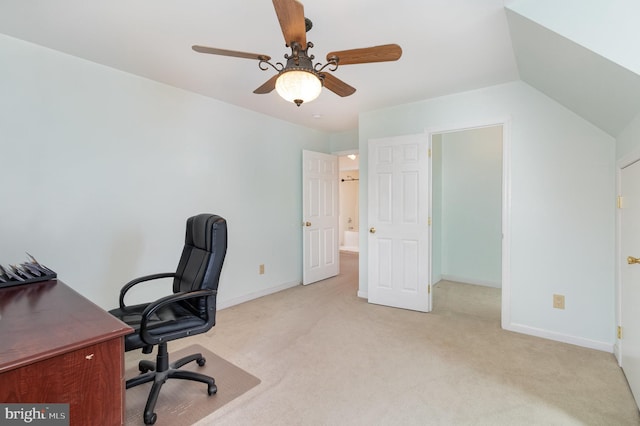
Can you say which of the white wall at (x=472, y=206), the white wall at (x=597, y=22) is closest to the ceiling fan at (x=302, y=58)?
the white wall at (x=597, y=22)

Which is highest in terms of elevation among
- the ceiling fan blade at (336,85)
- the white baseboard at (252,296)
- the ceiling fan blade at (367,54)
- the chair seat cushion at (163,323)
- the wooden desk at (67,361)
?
the ceiling fan blade at (367,54)

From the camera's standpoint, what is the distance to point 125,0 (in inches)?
68.9

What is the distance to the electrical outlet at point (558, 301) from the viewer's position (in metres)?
2.72

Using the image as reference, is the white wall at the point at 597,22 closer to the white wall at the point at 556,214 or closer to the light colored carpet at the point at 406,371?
the white wall at the point at 556,214

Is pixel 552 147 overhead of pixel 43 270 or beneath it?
overhead

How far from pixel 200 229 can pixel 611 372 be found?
121 inches

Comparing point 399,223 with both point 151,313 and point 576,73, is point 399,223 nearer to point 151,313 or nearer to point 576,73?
point 576,73

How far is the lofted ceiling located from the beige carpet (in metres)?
2.37

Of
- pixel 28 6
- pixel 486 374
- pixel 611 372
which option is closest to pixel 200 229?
pixel 28 6

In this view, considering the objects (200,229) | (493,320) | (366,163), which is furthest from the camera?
(366,163)

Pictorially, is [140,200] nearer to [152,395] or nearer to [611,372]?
[152,395]

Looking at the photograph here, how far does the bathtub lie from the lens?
8125 mm

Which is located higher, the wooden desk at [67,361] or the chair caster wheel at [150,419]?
the wooden desk at [67,361]

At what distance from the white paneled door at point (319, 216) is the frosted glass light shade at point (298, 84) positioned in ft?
9.18
